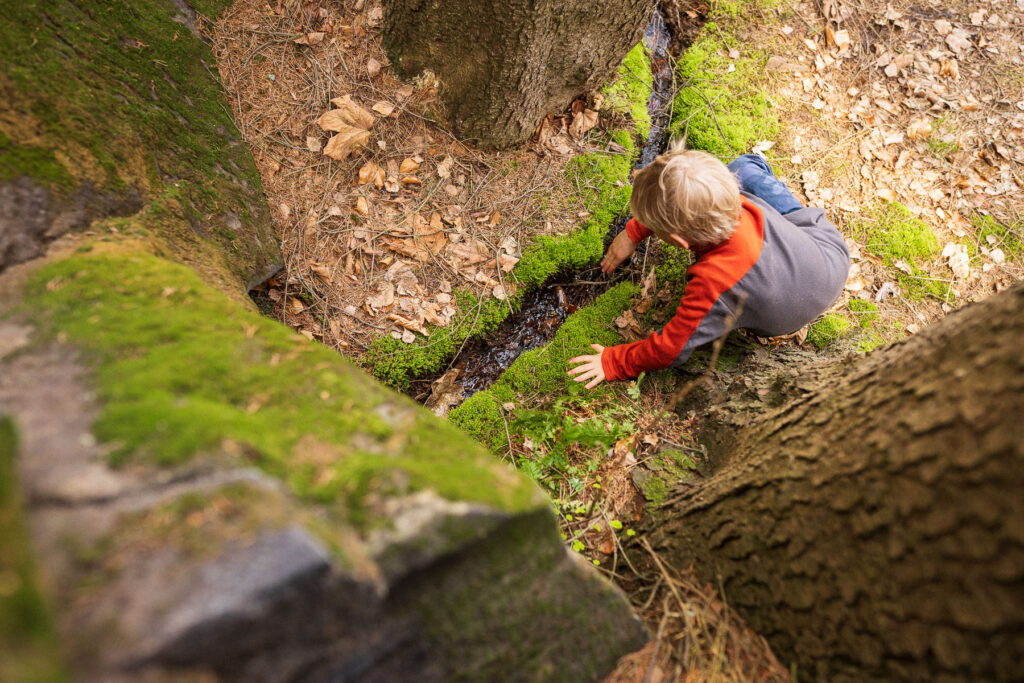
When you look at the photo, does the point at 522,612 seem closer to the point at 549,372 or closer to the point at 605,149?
the point at 549,372

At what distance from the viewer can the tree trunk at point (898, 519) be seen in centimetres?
115

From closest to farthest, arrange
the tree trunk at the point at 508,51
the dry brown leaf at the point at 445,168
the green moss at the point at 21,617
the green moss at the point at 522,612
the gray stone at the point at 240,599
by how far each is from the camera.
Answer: the green moss at the point at 21,617 → the gray stone at the point at 240,599 → the green moss at the point at 522,612 → the tree trunk at the point at 508,51 → the dry brown leaf at the point at 445,168

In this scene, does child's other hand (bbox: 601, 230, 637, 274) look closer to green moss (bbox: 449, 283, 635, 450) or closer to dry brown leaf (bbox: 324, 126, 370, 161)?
green moss (bbox: 449, 283, 635, 450)

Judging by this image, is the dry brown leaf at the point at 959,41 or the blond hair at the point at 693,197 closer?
the blond hair at the point at 693,197

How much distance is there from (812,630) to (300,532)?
1680 mm

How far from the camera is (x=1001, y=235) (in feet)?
13.4

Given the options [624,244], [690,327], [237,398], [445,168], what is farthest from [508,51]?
[237,398]

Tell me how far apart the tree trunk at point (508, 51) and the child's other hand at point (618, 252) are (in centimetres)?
121

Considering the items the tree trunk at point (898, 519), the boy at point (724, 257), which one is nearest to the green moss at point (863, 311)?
the boy at point (724, 257)

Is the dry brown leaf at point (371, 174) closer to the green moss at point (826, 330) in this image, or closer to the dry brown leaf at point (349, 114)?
the dry brown leaf at point (349, 114)

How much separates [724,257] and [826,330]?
1303 millimetres

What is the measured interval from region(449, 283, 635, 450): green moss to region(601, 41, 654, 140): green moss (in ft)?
5.45

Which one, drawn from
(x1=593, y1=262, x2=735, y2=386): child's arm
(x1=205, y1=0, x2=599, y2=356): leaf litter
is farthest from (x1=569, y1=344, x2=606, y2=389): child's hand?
(x1=205, y1=0, x2=599, y2=356): leaf litter

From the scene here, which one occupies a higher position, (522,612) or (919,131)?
(919,131)
